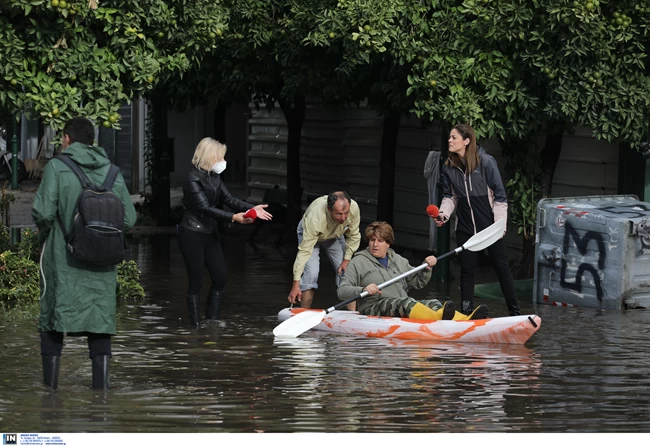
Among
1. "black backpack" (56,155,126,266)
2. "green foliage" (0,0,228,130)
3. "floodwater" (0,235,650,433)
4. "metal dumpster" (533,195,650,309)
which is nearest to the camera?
"floodwater" (0,235,650,433)

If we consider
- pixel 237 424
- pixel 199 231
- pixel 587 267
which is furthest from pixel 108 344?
pixel 587 267

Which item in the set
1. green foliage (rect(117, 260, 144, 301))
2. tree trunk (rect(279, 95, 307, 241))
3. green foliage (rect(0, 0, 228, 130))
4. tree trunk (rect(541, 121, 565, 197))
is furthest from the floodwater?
tree trunk (rect(279, 95, 307, 241))

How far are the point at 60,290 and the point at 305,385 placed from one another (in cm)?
173

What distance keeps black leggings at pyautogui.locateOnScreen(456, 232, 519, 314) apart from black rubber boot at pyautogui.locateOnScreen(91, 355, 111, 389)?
412cm

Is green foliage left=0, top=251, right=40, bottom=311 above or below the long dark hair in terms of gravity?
below

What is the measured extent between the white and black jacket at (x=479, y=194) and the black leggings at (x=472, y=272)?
15 cm

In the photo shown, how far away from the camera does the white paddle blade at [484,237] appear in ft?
39.4

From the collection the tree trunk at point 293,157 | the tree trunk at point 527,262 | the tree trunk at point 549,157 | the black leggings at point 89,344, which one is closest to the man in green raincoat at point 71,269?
the black leggings at point 89,344

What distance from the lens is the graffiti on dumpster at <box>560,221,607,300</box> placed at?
1347cm

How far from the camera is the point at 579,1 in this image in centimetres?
1338

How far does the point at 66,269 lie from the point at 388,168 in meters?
11.5

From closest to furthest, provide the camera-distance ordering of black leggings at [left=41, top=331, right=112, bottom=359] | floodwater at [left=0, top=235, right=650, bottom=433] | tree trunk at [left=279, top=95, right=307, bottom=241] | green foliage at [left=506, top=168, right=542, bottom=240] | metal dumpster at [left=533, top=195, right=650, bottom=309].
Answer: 1. floodwater at [left=0, top=235, right=650, bottom=433]
2. black leggings at [left=41, top=331, right=112, bottom=359]
3. metal dumpster at [left=533, top=195, right=650, bottom=309]
4. green foliage at [left=506, top=168, right=542, bottom=240]
5. tree trunk at [left=279, top=95, right=307, bottom=241]

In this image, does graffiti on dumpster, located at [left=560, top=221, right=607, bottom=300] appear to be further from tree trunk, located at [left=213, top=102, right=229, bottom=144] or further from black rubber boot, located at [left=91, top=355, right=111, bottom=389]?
tree trunk, located at [left=213, top=102, right=229, bottom=144]

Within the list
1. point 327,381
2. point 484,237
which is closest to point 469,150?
point 484,237
